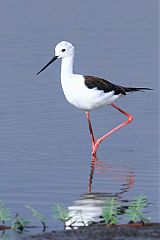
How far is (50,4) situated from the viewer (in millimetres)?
16078

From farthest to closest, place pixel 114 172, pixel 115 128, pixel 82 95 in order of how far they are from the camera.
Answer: pixel 115 128, pixel 82 95, pixel 114 172

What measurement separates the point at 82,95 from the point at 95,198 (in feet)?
7.24

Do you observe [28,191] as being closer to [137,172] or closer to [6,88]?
[137,172]

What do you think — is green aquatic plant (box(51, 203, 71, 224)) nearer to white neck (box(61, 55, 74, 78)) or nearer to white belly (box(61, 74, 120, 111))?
white belly (box(61, 74, 120, 111))

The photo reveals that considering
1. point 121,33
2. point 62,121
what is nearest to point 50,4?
point 121,33

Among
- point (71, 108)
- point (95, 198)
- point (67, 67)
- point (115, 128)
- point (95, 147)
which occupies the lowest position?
point (95, 198)

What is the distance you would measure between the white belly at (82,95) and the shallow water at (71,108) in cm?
43

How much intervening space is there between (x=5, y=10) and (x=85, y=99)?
5707 millimetres

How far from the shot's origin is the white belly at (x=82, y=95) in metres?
10.1

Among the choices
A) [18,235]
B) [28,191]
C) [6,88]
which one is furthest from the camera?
[6,88]

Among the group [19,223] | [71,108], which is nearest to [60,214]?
[19,223]

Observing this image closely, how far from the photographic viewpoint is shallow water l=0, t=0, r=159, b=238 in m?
8.56

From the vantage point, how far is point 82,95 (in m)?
10.1

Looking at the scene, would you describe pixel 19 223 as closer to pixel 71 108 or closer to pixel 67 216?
pixel 67 216
